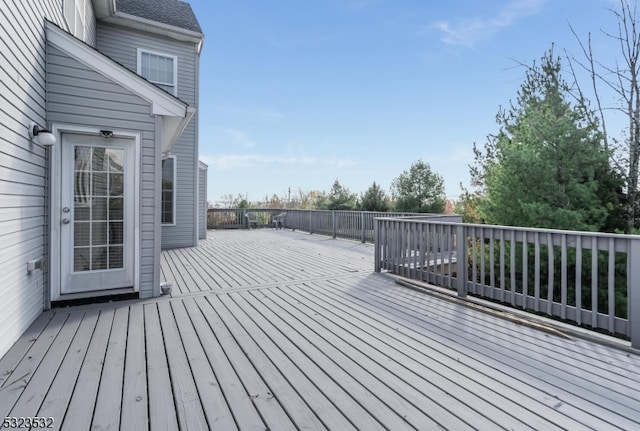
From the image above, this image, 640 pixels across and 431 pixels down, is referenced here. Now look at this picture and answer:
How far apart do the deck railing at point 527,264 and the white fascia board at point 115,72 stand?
11.6 ft

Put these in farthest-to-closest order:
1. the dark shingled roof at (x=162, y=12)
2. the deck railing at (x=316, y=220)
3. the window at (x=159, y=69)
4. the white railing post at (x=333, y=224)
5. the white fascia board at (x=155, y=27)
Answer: the white railing post at (x=333, y=224), the deck railing at (x=316, y=220), the window at (x=159, y=69), the dark shingled roof at (x=162, y=12), the white fascia board at (x=155, y=27)

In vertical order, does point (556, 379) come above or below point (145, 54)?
below

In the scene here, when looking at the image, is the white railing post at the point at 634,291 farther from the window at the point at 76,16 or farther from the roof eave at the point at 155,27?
the roof eave at the point at 155,27

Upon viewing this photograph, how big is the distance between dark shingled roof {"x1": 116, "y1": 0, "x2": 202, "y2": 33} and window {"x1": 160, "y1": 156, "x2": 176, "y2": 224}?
3288 mm

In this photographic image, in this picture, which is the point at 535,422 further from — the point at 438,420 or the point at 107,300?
the point at 107,300

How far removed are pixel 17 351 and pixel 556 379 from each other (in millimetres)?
3803

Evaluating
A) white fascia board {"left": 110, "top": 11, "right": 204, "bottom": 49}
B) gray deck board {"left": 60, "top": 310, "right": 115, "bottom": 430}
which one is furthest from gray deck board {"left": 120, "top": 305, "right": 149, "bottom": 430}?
white fascia board {"left": 110, "top": 11, "right": 204, "bottom": 49}

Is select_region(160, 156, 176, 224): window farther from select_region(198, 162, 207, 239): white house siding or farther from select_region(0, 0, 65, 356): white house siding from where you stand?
select_region(0, 0, 65, 356): white house siding

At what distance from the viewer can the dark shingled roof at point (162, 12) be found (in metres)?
7.48

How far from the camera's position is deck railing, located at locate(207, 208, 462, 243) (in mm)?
9523

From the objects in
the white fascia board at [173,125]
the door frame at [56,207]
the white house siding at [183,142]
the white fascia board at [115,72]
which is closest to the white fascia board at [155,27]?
the white house siding at [183,142]

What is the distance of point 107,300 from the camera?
365cm

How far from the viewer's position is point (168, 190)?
8.01 m

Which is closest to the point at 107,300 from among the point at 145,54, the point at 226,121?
the point at 145,54
